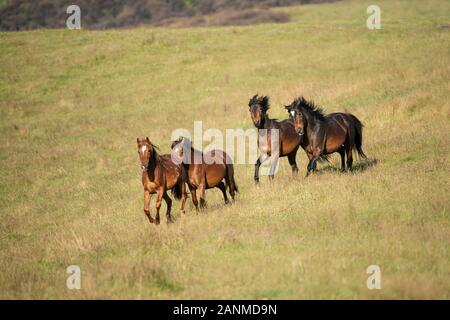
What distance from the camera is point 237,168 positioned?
19.4 m

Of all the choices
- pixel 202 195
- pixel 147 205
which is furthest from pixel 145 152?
pixel 202 195

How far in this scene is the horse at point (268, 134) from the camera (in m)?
15.8

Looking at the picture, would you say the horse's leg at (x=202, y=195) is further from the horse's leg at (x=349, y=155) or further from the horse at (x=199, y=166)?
the horse's leg at (x=349, y=155)

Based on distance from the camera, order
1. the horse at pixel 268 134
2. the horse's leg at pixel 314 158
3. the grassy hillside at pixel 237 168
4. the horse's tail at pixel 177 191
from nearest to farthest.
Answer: the grassy hillside at pixel 237 168, the horse's tail at pixel 177 191, the horse's leg at pixel 314 158, the horse at pixel 268 134

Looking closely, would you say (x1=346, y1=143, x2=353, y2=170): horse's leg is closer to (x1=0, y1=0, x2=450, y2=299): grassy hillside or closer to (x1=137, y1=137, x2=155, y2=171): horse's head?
(x1=0, y1=0, x2=450, y2=299): grassy hillside

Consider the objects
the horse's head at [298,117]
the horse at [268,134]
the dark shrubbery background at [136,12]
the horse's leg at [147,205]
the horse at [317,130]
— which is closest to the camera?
the horse's leg at [147,205]

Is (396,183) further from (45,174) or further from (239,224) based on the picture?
(45,174)

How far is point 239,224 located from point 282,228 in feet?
3.37

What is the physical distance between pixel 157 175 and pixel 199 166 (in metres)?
1.36

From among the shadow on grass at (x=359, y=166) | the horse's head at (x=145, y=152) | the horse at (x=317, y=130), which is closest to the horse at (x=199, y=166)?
the horse's head at (x=145, y=152)

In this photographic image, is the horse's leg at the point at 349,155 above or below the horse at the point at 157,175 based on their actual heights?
above

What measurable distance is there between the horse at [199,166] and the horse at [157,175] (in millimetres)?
259

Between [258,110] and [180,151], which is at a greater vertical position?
[258,110]

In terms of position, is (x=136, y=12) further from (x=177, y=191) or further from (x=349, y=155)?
(x=177, y=191)
